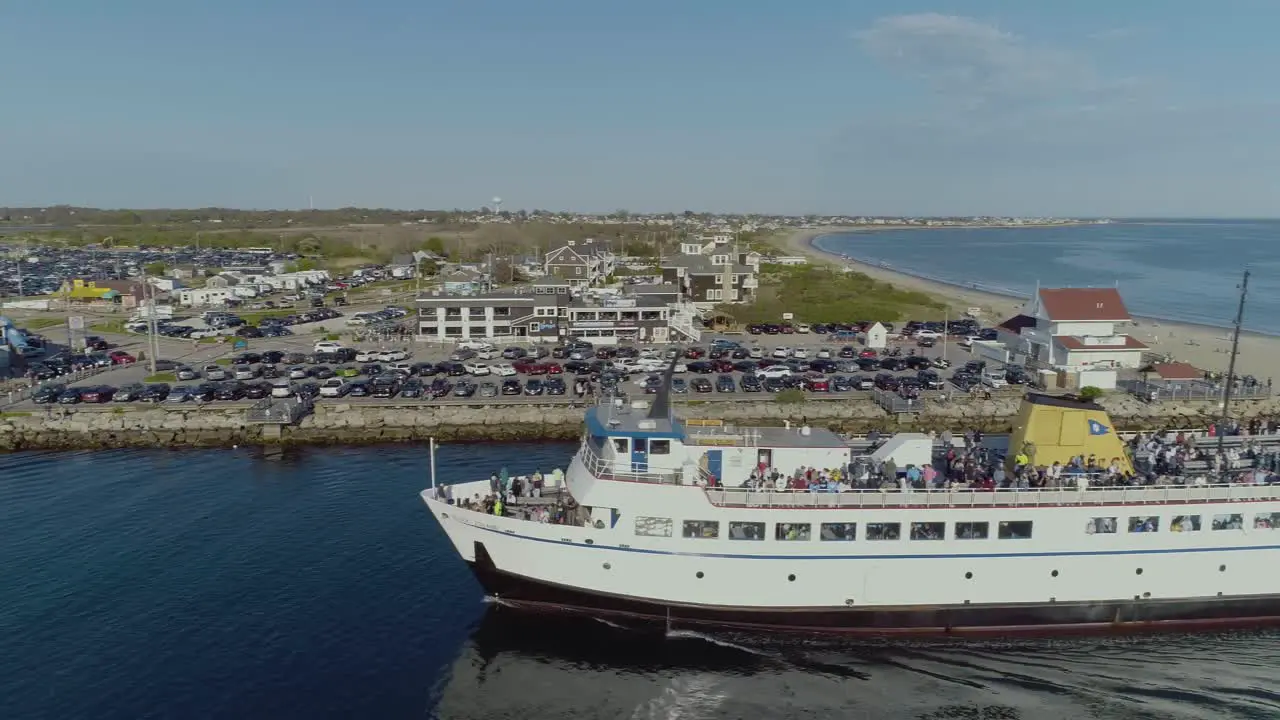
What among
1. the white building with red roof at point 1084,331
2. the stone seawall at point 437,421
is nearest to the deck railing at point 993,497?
A: the stone seawall at point 437,421

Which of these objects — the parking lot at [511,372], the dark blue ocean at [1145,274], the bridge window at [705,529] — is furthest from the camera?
the dark blue ocean at [1145,274]

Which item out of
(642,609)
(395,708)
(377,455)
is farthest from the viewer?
(377,455)

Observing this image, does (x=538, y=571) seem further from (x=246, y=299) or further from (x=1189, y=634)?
(x=246, y=299)

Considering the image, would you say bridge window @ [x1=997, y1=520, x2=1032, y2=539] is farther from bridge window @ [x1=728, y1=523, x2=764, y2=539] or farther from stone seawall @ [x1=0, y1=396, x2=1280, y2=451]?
stone seawall @ [x1=0, y1=396, x2=1280, y2=451]

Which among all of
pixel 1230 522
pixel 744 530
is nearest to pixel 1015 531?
pixel 1230 522

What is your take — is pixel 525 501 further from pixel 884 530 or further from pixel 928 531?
pixel 928 531

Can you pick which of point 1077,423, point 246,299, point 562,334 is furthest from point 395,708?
point 246,299

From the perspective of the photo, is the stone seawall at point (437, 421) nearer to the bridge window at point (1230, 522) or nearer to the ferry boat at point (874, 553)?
the ferry boat at point (874, 553)

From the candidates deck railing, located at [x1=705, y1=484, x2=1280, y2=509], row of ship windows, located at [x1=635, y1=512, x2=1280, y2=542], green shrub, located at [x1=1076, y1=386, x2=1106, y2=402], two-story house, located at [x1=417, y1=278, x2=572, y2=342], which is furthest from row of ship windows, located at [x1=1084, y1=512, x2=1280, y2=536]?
two-story house, located at [x1=417, y1=278, x2=572, y2=342]
